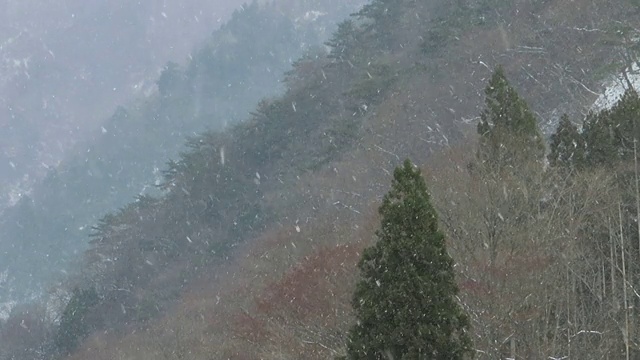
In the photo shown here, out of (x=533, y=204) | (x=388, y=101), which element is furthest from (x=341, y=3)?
(x=533, y=204)

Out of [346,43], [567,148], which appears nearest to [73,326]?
[346,43]

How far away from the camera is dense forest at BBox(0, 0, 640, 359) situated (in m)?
13.1

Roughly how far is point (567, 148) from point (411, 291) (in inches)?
338

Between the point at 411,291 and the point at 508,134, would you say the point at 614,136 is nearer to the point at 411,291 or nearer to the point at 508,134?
the point at 508,134

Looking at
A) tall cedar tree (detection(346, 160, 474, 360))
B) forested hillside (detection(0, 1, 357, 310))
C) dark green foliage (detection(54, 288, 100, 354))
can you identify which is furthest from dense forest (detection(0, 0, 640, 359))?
forested hillside (detection(0, 1, 357, 310))

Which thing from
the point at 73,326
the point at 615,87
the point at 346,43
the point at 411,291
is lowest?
the point at 73,326

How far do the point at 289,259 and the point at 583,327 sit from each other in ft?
33.8

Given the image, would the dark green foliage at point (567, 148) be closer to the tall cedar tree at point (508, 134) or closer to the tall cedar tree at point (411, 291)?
the tall cedar tree at point (508, 134)

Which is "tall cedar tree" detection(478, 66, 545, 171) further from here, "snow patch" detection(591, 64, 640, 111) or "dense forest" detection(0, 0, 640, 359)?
"snow patch" detection(591, 64, 640, 111)

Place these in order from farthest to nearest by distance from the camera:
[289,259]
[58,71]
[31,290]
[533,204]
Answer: [58,71] < [31,290] < [289,259] < [533,204]

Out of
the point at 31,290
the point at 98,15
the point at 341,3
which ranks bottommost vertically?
the point at 31,290

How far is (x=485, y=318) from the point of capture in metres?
13.7

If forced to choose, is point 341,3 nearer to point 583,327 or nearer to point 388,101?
point 388,101

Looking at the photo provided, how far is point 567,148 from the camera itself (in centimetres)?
1662
